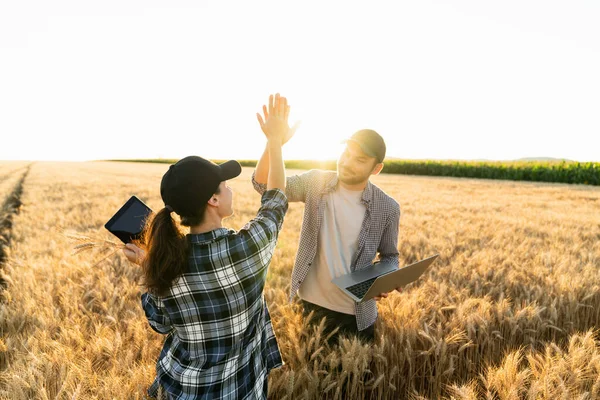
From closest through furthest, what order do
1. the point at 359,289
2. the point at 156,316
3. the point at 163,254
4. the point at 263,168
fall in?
1. the point at 163,254
2. the point at 156,316
3. the point at 263,168
4. the point at 359,289

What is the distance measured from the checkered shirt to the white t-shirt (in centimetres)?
4

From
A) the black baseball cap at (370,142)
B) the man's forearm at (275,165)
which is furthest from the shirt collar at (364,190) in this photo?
the man's forearm at (275,165)

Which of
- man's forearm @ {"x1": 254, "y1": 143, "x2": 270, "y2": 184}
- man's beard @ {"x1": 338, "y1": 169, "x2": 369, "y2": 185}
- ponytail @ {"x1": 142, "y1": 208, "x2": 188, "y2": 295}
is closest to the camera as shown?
ponytail @ {"x1": 142, "y1": 208, "x2": 188, "y2": 295}

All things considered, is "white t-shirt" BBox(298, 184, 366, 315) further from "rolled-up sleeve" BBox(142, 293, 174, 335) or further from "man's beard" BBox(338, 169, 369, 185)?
"rolled-up sleeve" BBox(142, 293, 174, 335)

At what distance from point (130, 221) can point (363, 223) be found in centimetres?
144

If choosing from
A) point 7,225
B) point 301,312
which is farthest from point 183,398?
point 7,225

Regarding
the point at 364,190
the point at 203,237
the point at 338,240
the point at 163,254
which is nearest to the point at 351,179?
the point at 364,190

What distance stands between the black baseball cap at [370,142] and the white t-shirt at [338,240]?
382mm

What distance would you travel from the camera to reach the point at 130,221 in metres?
1.61

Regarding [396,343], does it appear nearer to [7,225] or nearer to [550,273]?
[550,273]

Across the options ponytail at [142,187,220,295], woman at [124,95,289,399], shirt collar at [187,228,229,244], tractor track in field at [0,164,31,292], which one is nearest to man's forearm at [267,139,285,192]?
woman at [124,95,289,399]

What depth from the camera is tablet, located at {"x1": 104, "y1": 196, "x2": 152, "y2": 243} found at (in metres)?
1.59

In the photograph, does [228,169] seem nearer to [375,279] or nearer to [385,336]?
[375,279]

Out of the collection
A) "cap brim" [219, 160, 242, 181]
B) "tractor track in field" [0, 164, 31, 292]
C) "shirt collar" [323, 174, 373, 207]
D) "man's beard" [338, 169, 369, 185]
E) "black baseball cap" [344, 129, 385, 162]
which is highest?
"black baseball cap" [344, 129, 385, 162]
